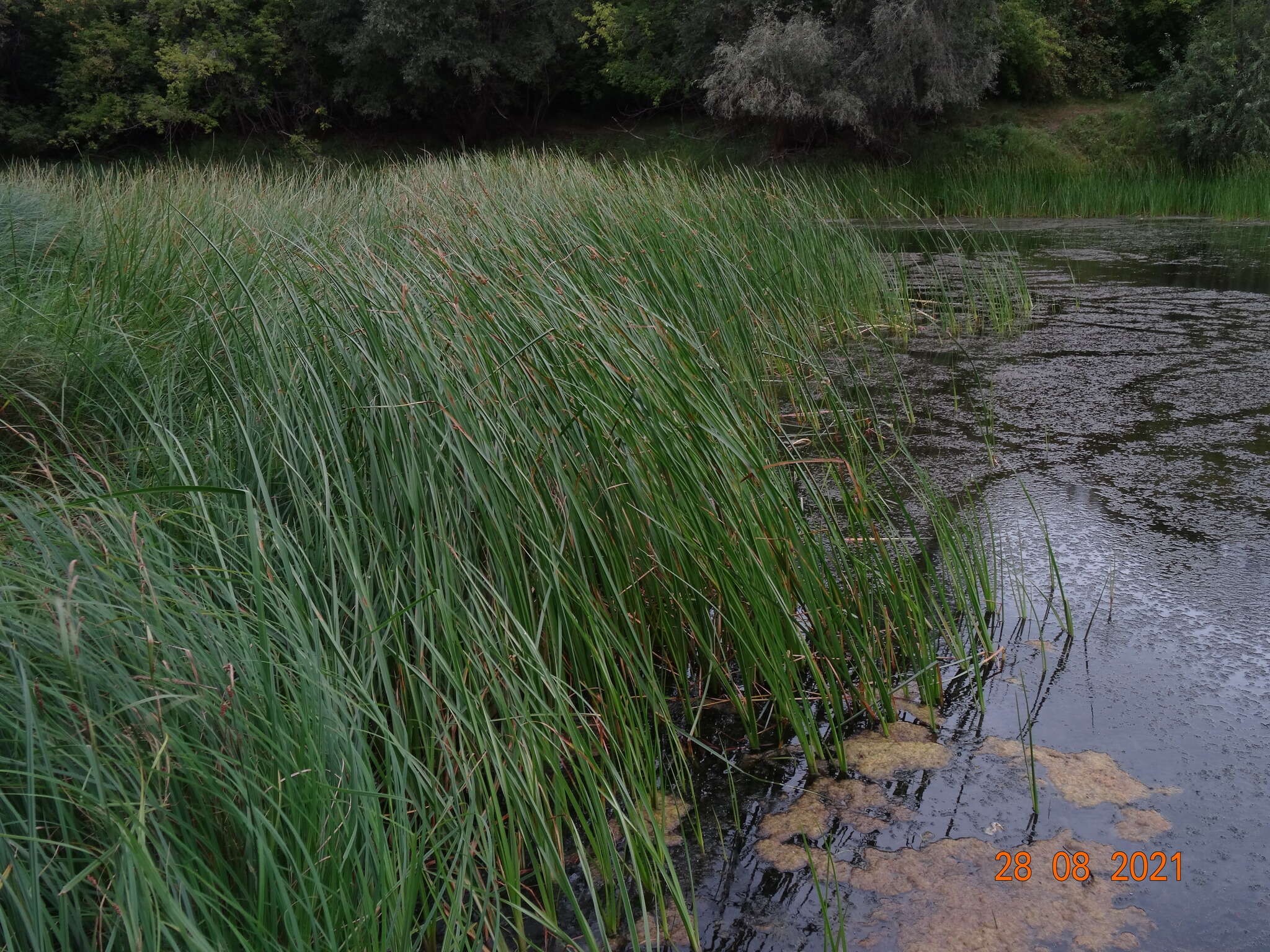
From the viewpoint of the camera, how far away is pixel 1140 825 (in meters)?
1.84

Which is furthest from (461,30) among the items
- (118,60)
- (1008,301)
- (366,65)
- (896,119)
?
(1008,301)

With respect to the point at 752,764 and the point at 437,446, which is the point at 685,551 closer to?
the point at 752,764

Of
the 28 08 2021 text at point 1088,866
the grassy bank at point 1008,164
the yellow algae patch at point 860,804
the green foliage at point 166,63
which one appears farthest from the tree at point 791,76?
the 28 08 2021 text at point 1088,866

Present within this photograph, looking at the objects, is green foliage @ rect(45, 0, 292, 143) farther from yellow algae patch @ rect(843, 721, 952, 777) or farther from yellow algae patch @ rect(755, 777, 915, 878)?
yellow algae patch @ rect(755, 777, 915, 878)

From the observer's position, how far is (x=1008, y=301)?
573 cm

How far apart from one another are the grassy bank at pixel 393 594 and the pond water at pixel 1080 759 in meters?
0.15

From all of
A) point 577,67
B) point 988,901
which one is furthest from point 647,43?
point 988,901

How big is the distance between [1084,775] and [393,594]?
4.51 ft

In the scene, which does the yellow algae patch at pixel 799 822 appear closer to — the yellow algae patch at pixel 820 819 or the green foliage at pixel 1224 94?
the yellow algae patch at pixel 820 819

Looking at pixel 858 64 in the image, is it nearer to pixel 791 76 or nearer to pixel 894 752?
pixel 791 76

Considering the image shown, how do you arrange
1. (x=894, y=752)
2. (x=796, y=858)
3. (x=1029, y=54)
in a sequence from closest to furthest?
1. (x=796, y=858)
2. (x=894, y=752)
3. (x=1029, y=54)

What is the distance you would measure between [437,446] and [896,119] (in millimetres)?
13224

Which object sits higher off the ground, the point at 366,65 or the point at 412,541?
the point at 366,65

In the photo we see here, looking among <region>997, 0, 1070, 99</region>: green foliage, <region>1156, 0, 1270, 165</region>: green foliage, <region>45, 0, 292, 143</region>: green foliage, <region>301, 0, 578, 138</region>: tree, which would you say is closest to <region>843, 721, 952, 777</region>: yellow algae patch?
<region>1156, 0, 1270, 165</region>: green foliage
